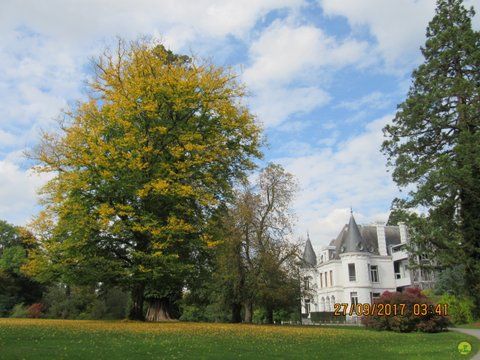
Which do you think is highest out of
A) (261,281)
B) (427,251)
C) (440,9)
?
(440,9)

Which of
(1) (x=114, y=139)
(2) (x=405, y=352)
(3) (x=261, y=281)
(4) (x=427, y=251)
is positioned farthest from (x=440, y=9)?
(2) (x=405, y=352)

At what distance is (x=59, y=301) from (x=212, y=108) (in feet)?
101

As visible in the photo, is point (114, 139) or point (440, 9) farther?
point (440, 9)

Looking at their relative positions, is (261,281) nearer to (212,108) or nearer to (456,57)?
(212,108)

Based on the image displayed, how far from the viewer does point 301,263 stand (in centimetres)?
3384

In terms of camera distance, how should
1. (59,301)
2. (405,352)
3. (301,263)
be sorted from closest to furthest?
(405,352), (301,263), (59,301)

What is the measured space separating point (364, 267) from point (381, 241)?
19.6 feet

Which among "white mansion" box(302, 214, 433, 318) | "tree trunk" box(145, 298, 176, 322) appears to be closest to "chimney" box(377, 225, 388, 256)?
"white mansion" box(302, 214, 433, 318)

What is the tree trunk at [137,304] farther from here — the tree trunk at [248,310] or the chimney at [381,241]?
the chimney at [381,241]

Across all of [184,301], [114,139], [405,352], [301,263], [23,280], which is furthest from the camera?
[23,280]

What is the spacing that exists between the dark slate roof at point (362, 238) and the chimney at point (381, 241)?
2.22 ft

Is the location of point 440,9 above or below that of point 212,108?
above

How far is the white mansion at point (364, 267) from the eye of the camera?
57.9 metres

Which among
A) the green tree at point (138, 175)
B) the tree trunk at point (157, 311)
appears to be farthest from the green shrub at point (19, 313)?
the green tree at point (138, 175)
